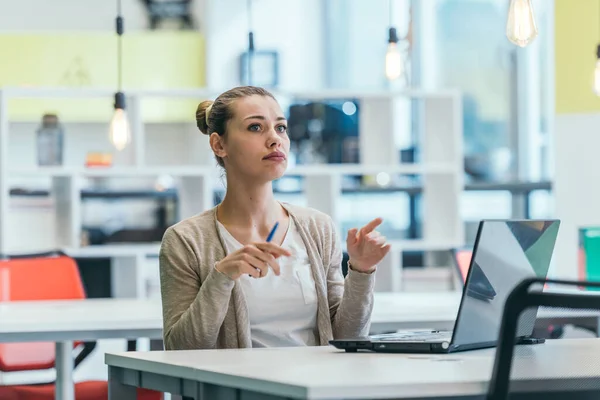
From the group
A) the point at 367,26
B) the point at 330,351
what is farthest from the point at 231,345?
the point at 367,26

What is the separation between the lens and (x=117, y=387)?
2160 mm

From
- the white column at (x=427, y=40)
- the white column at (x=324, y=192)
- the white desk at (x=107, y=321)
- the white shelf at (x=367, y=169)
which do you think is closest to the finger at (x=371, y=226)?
the white desk at (x=107, y=321)

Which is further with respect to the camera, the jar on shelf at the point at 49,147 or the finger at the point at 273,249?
the jar on shelf at the point at 49,147

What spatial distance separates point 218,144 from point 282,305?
456mm

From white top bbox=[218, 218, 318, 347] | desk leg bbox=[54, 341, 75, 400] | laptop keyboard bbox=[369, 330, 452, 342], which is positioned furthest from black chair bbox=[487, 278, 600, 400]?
desk leg bbox=[54, 341, 75, 400]

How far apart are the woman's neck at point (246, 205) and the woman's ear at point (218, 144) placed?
68 millimetres

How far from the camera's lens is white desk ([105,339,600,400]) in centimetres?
154

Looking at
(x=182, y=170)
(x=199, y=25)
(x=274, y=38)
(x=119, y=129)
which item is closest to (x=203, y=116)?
(x=119, y=129)

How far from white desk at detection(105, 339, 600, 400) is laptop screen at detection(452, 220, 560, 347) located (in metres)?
0.06

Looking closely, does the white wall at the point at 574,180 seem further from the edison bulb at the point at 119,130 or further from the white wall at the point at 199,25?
the white wall at the point at 199,25

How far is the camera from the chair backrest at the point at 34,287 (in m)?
3.84

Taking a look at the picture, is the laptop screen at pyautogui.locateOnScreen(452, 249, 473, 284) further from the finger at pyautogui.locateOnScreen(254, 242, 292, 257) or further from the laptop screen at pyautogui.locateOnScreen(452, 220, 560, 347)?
the finger at pyautogui.locateOnScreen(254, 242, 292, 257)

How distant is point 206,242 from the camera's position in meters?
2.43

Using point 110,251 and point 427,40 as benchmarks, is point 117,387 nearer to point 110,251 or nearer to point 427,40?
point 110,251
